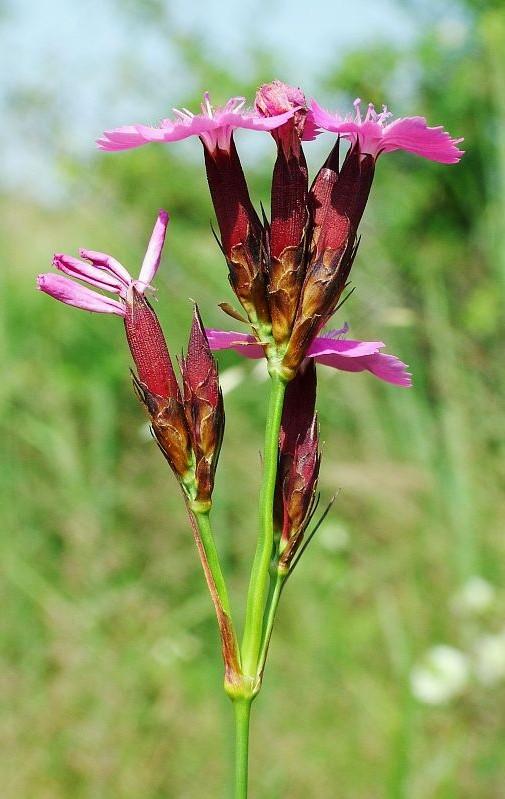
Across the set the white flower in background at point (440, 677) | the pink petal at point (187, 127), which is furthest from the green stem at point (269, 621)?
the white flower in background at point (440, 677)

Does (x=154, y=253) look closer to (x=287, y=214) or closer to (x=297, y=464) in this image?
(x=287, y=214)

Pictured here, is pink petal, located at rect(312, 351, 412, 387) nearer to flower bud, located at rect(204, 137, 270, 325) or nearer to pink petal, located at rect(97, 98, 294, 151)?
flower bud, located at rect(204, 137, 270, 325)

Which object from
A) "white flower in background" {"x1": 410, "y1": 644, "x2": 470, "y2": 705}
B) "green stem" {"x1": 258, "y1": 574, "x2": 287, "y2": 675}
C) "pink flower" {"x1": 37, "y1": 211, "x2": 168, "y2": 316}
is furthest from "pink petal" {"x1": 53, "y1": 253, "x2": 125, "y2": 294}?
"white flower in background" {"x1": 410, "y1": 644, "x2": 470, "y2": 705}

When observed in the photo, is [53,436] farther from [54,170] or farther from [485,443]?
[485,443]

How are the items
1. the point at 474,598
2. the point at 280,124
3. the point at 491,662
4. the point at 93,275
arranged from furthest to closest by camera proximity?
the point at 474,598
the point at 491,662
the point at 93,275
the point at 280,124

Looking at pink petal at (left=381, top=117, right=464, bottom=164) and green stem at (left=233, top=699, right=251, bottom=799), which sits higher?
pink petal at (left=381, top=117, right=464, bottom=164)

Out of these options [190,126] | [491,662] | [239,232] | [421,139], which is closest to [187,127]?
[190,126]
